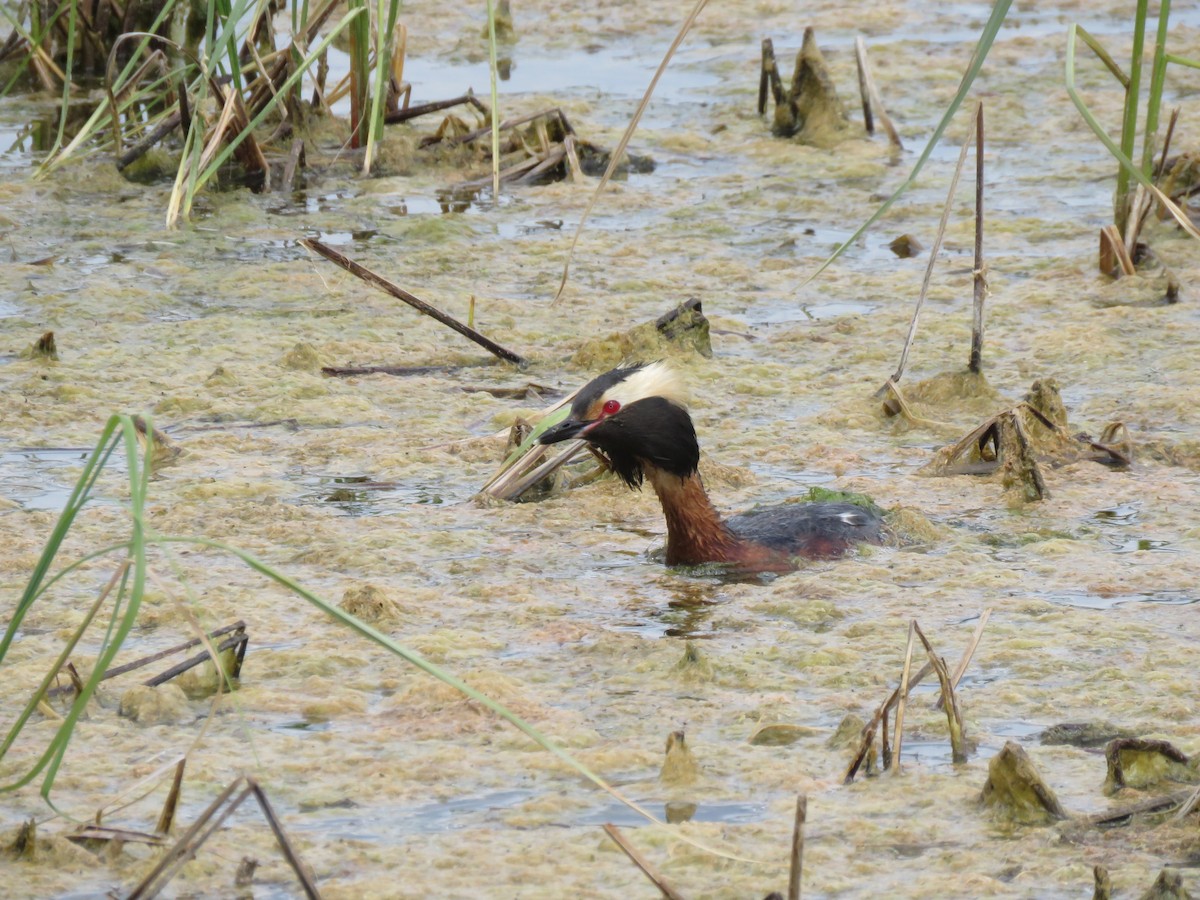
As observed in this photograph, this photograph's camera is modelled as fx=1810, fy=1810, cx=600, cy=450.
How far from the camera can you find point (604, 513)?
6.08m

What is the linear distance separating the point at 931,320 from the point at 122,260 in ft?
11.9

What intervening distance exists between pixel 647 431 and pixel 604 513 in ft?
1.98

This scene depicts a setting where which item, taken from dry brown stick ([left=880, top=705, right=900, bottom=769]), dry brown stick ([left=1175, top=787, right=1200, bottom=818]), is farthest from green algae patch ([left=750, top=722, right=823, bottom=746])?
dry brown stick ([left=1175, top=787, right=1200, bottom=818])

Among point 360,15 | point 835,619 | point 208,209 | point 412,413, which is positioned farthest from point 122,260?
point 835,619

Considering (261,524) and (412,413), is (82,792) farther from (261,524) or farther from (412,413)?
(412,413)

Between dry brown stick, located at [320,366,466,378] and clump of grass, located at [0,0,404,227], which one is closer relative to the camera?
dry brown stick, located at [320,366,466,378]

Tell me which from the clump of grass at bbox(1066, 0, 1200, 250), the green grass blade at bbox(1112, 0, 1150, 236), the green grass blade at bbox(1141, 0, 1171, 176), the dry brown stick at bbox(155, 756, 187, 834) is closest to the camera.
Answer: the dry brown stick at bbox(155, 756, 187, 834)

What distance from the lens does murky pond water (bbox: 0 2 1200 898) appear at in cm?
373

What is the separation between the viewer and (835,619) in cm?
505

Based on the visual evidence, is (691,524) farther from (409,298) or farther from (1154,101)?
(1154,101)

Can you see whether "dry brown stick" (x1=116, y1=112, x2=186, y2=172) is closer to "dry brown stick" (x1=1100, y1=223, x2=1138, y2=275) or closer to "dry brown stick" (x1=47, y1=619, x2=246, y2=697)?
"dry brown stick" (x1=1100, y1=223, x2=1138, y2=275)

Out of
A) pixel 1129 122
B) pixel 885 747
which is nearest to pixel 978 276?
pixel 1129 122

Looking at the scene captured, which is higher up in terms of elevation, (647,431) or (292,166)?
(292,166)

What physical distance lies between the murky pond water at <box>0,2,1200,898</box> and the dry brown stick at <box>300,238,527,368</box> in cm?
11
